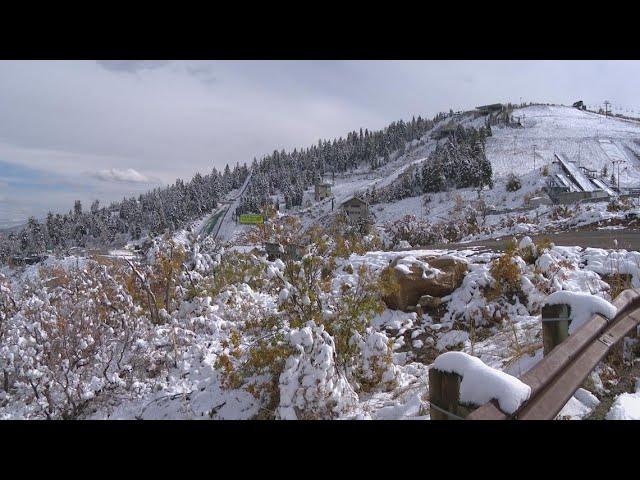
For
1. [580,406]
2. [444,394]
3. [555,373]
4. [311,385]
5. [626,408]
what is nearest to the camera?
[444,394]

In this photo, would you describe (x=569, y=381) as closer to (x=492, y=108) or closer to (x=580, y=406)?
(x=580, y=406)

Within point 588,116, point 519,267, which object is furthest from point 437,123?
point 519,267

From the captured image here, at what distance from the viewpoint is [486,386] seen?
5.51ft

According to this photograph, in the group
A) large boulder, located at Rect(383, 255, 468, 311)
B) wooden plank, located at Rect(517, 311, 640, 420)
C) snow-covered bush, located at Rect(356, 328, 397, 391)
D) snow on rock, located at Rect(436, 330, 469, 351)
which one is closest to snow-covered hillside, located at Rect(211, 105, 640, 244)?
large boulder, located at Rect(383, 255, 468, 311)

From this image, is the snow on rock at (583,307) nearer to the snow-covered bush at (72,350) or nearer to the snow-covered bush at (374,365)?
the snow-covered bush at (374,365)

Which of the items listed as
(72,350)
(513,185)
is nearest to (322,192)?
(513,185)

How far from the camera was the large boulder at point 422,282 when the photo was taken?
673 cm

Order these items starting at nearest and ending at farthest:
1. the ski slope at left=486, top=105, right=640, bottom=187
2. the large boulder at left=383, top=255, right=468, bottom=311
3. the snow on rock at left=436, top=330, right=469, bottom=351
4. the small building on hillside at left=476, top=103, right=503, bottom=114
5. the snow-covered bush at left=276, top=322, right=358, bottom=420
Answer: the snow-covered bush at left=276, top=322, right=358, bottom=420 → the snow on rock at left=436, top=330, right=469, bottom=351 → the large boulder at left=383, top=255, right=468, bottom=311 → the ski slope at left=486, top=105, right=640, bottom=187 → the small building on hillside at left=476, top=103, right=503, bottom=114

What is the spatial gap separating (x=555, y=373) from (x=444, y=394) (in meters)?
0.73

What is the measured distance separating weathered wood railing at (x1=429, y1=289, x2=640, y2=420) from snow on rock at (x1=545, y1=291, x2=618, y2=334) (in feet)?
0.19

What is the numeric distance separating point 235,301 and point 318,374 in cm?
433

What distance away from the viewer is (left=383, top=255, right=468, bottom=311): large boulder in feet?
22.1

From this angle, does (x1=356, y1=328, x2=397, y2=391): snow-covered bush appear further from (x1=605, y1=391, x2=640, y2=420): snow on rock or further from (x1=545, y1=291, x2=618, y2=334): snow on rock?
(x1=605, y1=391, x2=640, y2=420): snow on rock
